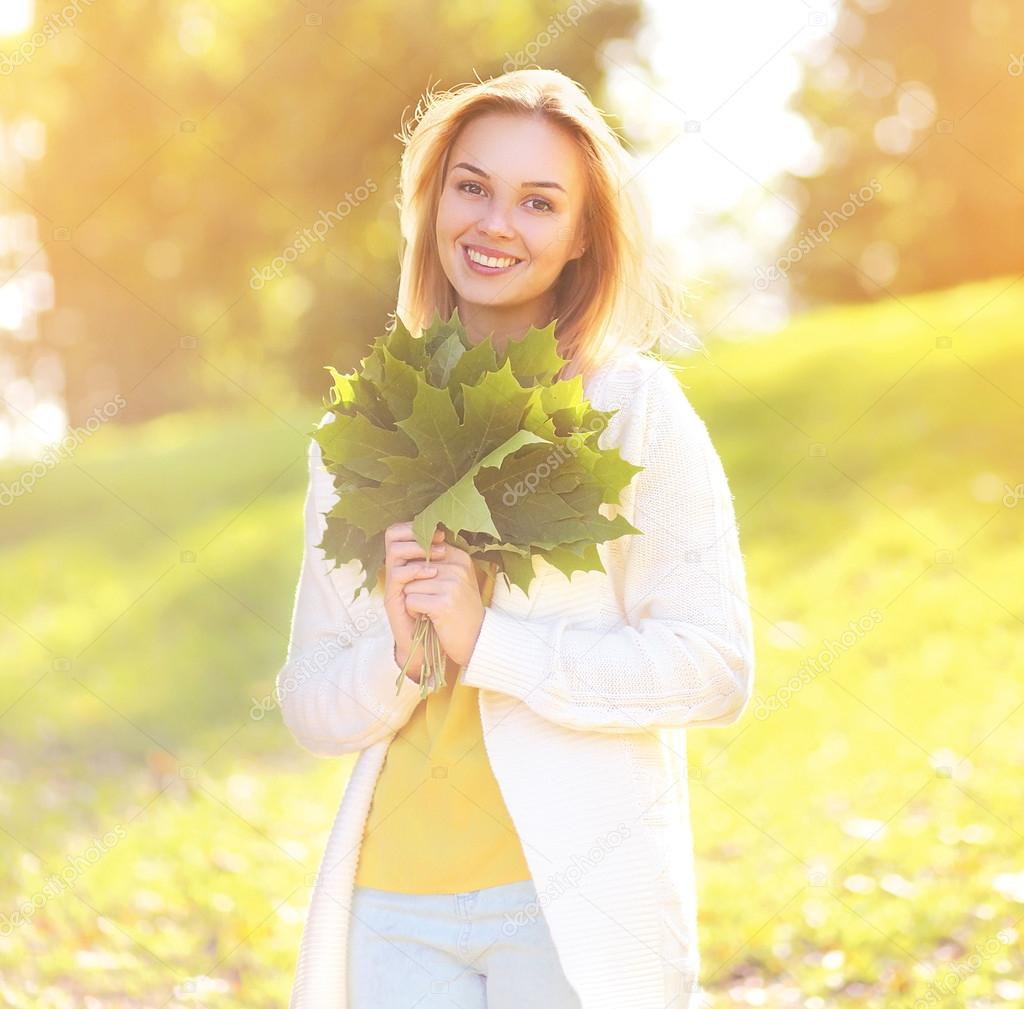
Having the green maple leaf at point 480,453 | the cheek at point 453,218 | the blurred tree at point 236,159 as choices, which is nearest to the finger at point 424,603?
the green maple leaf at point 480,453

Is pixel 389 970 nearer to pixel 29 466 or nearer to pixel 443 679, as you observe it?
pixel 443 679

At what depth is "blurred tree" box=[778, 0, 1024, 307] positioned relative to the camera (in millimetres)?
16422

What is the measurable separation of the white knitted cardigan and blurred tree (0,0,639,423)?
41.9 feet

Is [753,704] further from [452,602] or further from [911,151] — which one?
[911,151]

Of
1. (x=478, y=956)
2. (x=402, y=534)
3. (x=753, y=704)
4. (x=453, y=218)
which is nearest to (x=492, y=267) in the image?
(x=453, y=218)

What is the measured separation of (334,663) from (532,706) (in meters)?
0.48

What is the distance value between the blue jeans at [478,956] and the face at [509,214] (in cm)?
112

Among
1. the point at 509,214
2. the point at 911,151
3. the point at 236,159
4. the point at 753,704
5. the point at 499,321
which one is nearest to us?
the point at 509,214

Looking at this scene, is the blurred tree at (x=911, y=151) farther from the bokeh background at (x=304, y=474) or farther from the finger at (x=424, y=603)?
the finger at (x=424, y=603)

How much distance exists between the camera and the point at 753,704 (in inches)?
308

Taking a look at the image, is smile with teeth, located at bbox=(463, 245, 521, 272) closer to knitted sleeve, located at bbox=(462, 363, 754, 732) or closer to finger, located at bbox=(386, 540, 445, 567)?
knitted sleeve, located at bbox=(462, 363, 754, 732)

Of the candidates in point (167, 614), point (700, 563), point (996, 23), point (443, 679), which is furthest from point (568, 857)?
point (996, 23)

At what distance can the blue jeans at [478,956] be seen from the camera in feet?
7.43

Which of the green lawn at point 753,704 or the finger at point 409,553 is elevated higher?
the green lawn at point 753,704
